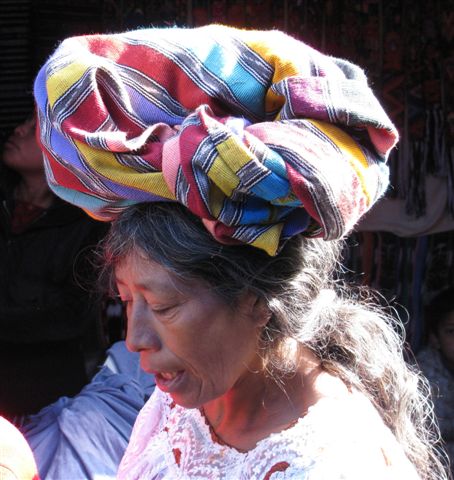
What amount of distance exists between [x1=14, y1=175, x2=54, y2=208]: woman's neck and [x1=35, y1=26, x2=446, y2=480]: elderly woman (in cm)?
203

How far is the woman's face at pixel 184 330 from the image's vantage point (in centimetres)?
148

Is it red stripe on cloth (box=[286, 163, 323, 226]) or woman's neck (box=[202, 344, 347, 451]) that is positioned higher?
red stripe on cloth (box=[286, 163, 323, 226])

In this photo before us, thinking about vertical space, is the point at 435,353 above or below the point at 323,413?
below

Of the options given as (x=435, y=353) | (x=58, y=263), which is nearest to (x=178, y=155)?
(x=58, y=263)

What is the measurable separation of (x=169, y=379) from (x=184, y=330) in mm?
111

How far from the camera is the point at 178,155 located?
4.32 ft

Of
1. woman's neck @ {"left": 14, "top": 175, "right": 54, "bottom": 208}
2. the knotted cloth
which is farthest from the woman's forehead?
woman's neck @ {"left": 14, "top": 175, "right": 54, "bottom": 208}

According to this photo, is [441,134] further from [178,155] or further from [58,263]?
[178,155]

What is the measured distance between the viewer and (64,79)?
139 centimetres

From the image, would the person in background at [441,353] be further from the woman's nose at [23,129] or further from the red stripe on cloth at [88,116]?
the red stripe on cloth at [88,116]

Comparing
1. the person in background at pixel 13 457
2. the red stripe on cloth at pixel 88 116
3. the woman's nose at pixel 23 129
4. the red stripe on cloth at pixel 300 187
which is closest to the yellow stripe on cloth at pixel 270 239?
the red stripe on cloth at pixel 300 187

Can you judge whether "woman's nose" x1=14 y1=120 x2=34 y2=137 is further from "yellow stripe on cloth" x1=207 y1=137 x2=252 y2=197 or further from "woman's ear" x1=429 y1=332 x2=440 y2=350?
"yellow stripe on cloth" x1=207 y1=137 x2=252 y2=197

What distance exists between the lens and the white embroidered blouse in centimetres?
140

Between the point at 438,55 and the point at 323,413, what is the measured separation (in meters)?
2.69
